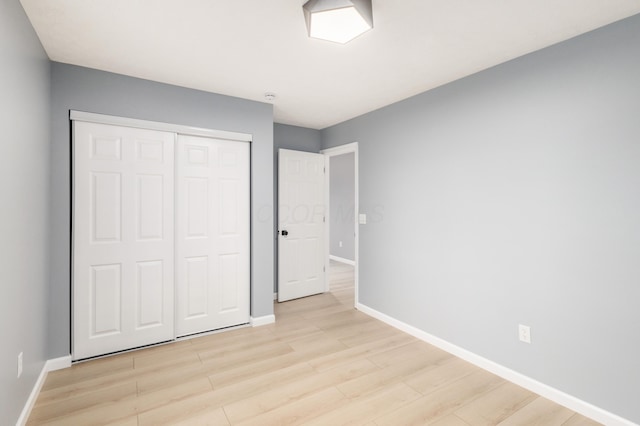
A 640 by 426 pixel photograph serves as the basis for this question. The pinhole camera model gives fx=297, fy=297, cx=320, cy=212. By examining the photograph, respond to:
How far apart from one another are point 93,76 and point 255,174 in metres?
1.64

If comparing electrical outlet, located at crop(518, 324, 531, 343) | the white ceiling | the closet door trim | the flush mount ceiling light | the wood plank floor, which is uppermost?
the white ceiling

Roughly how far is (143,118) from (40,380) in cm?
224

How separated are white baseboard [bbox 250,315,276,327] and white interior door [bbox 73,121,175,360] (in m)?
0.83

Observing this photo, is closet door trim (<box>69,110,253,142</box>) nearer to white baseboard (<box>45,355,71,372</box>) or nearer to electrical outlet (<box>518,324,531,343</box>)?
white baseboard (<box>45,355,71,372</box>)

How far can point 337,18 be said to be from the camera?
1701 millimetres

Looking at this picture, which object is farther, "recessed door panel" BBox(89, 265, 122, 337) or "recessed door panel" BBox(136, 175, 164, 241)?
"recessed door panel" BBox(136, 175, 164, 241)

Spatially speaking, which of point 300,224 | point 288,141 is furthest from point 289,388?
point 288,141

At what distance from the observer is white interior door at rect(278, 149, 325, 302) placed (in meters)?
4.26

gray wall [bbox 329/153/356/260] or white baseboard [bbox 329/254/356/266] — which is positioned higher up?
gray wall [bbox 329/153/356/260]

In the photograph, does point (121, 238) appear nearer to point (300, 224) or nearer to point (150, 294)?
point (150, 294)

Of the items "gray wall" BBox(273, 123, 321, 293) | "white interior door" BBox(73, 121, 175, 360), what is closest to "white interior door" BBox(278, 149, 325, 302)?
"gray wall" BBox(273, 123, 321, 293)

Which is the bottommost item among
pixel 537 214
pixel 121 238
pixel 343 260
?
pixel 343 260

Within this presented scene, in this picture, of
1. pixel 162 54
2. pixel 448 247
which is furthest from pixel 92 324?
pixel 448 247

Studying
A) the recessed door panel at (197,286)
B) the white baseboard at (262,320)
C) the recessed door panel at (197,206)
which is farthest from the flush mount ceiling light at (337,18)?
the white baseboard at (262,320)
